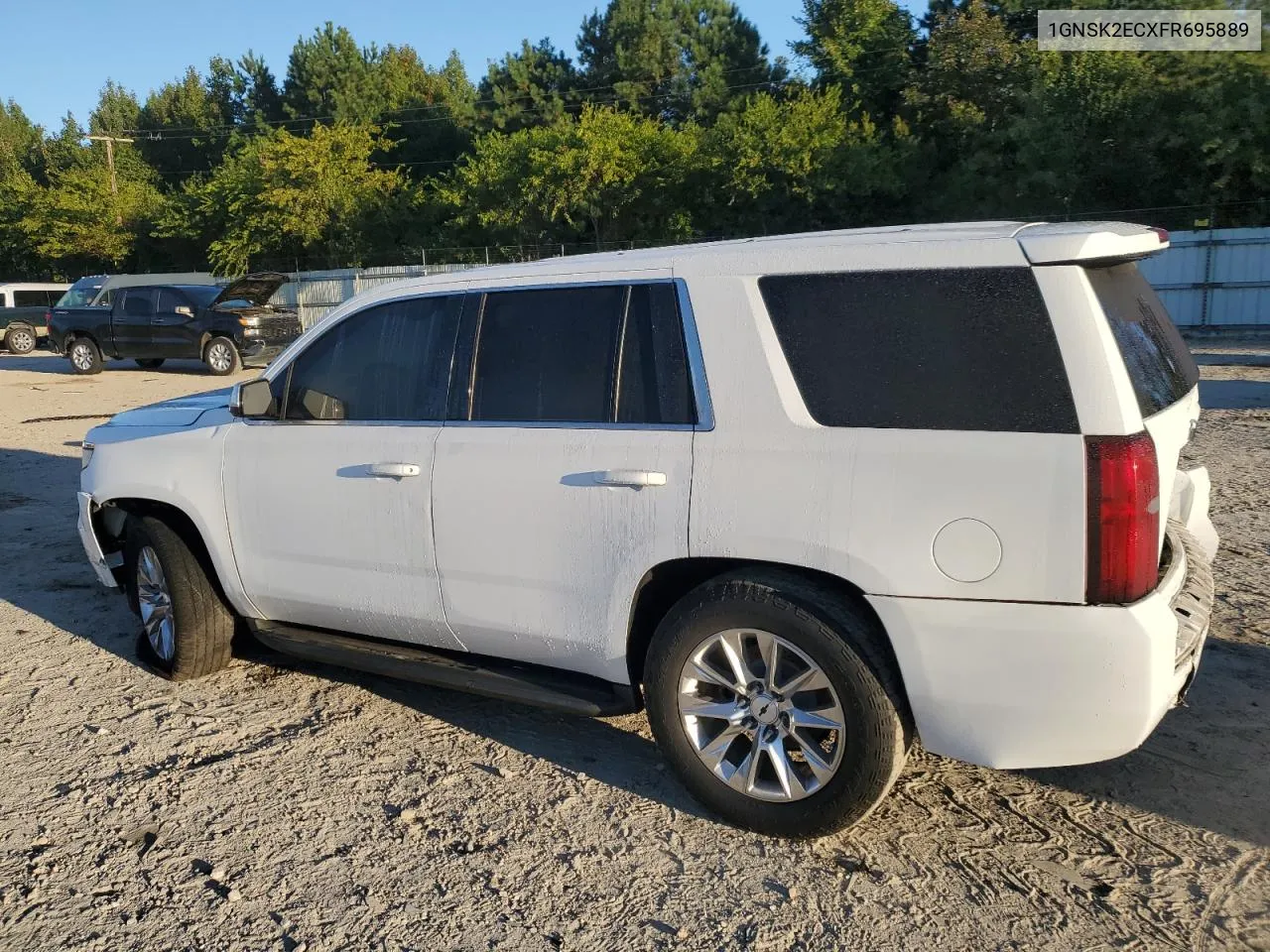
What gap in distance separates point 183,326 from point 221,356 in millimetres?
918

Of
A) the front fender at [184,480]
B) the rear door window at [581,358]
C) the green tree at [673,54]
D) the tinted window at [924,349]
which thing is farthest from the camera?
the green tree at [673,54]

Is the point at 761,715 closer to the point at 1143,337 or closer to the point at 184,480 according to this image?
the point at 1143,337

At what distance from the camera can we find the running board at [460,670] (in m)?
3.85

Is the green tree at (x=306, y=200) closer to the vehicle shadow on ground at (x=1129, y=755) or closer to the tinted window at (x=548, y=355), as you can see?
the vehicle shadow on ground at (x=1129, y=755)

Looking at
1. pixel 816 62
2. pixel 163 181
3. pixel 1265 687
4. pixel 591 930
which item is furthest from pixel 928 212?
pixel 163 181

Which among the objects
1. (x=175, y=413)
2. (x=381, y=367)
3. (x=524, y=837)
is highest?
(x=381, y=367)

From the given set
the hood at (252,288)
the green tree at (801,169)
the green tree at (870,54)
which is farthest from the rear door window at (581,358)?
the green tree at (870,54)

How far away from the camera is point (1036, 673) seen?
3.06 metres

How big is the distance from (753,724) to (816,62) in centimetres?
3909

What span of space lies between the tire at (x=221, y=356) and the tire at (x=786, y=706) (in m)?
19.1

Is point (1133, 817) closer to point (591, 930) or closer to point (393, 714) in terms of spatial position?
point (591, 930)

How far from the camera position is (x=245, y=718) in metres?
4.65

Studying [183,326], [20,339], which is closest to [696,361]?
[183,326]

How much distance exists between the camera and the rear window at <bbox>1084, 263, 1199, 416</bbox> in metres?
3.12
